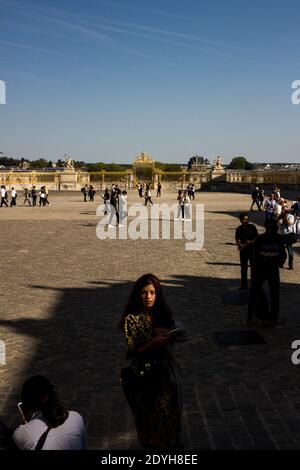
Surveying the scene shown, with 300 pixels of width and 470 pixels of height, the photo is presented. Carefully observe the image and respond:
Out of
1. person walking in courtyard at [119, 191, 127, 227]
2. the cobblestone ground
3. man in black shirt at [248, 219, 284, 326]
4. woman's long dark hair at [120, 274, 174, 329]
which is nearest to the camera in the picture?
woman's long dark hair at [120, 274, 174, 329]

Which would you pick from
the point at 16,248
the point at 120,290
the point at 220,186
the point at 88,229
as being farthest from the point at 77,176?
the point at 120,290

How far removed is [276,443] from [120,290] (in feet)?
19.5

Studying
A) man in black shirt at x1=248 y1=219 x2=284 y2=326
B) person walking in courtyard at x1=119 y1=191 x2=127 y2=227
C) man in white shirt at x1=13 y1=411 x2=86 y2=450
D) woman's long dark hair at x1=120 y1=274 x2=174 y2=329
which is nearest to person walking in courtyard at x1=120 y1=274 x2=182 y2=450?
woman's long dark hair at x1=120 y1=274 x2=174 y2=329

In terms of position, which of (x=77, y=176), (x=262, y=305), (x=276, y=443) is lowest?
(x=276, y=443)

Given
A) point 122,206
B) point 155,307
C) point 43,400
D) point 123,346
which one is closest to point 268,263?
point 123,346

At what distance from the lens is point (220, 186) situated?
197 ft

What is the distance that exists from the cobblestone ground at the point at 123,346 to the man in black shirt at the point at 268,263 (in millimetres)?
434

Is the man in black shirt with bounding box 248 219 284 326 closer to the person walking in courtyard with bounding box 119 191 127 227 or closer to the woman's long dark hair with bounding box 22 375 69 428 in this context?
the woman's long dark hair with bounding box 22 375 69 428

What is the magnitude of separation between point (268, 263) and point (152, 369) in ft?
13.9

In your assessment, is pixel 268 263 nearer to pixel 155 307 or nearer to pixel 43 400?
pixel 155 307

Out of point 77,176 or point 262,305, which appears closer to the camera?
point 262,305

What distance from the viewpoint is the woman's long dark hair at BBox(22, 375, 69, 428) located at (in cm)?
305

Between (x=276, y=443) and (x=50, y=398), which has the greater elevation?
(x=50, y=398)
